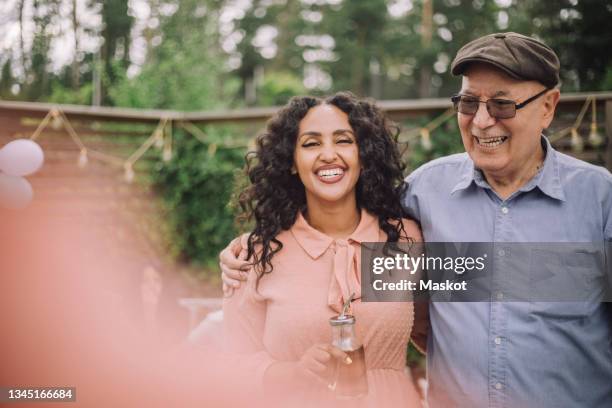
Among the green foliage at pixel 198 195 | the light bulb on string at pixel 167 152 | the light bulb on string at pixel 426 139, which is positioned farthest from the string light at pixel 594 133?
the light bulb on string at pixel 167 152

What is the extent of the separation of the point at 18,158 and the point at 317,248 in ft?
5.40

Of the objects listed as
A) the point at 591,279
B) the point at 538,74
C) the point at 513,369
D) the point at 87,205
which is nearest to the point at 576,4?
the point at 538,74

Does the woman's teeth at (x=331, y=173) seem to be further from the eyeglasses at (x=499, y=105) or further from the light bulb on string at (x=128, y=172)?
the light bulb on string at (x=128, y=172)

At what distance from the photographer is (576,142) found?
110 inches

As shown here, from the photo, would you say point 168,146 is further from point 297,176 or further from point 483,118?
point 483,118

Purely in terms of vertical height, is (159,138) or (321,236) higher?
(159,138)

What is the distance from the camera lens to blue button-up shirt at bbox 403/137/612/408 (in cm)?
138

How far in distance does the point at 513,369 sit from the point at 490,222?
38cm

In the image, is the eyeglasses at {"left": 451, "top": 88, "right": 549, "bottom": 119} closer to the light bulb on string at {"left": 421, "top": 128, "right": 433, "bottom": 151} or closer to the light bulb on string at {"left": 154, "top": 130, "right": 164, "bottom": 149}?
the light bulb on string at {"left": 421, "top": 128, "right": 433, "bottom": 151}

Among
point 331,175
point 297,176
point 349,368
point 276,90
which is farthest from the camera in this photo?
point 276,90

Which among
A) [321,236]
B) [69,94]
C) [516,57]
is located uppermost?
[69,94]

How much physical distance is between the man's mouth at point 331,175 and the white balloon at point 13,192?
125 centimetres

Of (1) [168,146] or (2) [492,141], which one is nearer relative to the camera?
(2) [492,141]

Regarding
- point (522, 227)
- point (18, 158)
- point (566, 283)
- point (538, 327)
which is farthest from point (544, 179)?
point (18, 158)
